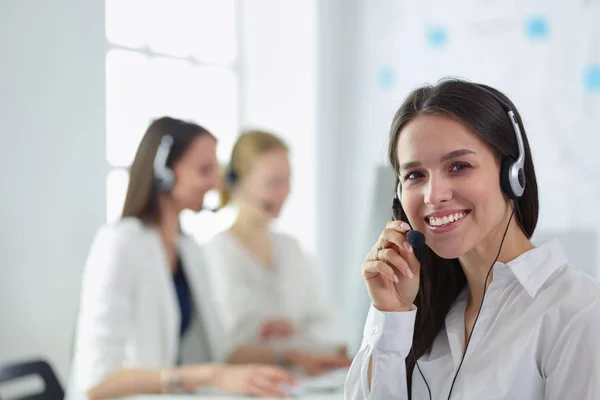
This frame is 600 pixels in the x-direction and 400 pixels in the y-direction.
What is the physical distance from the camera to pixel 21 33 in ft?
7.45

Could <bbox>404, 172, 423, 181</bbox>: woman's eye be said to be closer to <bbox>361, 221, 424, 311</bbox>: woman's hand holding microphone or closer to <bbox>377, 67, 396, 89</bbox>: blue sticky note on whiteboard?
<bbox>361, 221, 424, 311</bbox>: woman's hand holding microphone

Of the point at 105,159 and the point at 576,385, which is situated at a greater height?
the point at 105,159

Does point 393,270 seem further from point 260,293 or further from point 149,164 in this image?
point 260,293

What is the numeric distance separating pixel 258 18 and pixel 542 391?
117 inches

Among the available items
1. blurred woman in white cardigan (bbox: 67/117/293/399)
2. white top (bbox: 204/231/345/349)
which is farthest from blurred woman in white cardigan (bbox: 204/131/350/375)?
blurred woman in white cardigan (bbox: 67/117/293/399)

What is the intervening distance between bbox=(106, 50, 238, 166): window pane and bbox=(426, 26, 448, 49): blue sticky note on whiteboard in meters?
1.03

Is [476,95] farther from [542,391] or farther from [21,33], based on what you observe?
[21,33]

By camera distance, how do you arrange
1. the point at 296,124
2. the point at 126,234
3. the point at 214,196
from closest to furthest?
the point at 126,234 < the point at 214,196 < the point at 296,124

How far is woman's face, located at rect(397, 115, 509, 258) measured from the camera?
46.9 inches

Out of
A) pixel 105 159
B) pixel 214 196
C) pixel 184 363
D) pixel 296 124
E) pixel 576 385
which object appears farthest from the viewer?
pixel 296 124

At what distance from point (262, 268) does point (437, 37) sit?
58.2 inches

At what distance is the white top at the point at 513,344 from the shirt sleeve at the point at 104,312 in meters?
0.93

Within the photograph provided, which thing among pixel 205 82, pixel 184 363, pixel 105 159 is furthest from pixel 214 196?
pixel 184 363

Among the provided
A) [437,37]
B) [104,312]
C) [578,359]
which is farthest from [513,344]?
[437,37]
